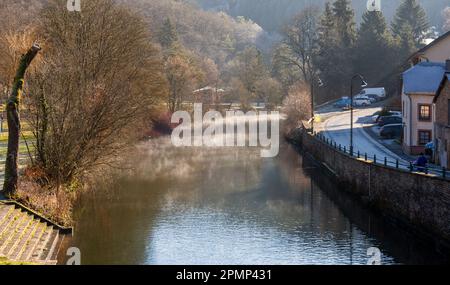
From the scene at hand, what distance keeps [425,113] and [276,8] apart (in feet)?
470

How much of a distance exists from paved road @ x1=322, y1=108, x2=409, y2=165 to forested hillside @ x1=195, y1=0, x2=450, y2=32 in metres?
85.2

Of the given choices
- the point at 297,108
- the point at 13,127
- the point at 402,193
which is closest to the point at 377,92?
the point at 297,108

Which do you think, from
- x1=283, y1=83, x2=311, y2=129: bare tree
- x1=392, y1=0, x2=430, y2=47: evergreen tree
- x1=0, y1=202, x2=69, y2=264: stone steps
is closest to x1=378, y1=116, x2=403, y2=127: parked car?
x1=283, y1=83, x2=311, y2=129: bare tree

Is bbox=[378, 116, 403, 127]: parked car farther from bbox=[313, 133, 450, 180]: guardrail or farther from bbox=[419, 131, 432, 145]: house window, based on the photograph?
bbox=[419, 131, 432, 145]: house window

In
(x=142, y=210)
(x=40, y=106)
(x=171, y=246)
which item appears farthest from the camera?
(x=142, y=210)

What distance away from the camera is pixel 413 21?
8338cm

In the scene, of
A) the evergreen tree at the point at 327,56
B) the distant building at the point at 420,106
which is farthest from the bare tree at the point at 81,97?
the evergreen tree at the point at 327,56

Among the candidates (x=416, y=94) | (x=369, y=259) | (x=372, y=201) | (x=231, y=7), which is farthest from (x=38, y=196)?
(x=231, y=7)

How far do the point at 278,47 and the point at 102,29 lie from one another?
5344 centimetres

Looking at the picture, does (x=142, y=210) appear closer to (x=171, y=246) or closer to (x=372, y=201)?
(x=171, y=246)

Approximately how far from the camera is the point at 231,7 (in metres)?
192

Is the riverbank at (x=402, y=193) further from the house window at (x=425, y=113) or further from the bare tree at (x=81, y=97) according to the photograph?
the bare tree at (x=81, y=97)

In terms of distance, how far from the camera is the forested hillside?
138125mm

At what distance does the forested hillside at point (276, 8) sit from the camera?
453 ft
